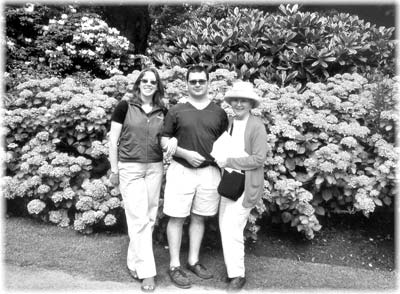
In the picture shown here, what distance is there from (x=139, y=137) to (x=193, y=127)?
46cm

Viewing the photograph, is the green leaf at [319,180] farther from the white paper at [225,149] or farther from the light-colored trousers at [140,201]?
the light-colored trousers at [140,201]

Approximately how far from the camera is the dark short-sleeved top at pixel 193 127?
3338mm

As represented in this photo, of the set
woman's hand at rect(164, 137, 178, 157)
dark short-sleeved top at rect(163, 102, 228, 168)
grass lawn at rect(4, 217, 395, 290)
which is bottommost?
grass lawn at rect(4, 217, 395, 290)

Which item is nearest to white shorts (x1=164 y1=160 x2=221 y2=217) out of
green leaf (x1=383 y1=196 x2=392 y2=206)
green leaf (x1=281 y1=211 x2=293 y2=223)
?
green leaf (x1=281 y1=211 x2=293 y2=223)

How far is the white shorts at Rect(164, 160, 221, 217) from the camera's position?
3457mm

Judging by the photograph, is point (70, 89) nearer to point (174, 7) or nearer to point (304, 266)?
point (304, 266)

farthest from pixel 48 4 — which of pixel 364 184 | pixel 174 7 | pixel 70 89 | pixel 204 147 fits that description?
pixel 364 184

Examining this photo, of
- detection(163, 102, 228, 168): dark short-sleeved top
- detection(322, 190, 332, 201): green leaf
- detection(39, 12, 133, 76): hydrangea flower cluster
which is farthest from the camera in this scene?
detection(39, 12, 133, 76): hydrangea flower cluster

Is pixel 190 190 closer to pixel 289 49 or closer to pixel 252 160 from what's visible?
pixel 252 160

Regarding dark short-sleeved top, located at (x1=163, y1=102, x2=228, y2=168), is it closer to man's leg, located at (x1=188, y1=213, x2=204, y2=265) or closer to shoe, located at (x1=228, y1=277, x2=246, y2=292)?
man's leg, located at (x1=188, y1=213, x2=204, y2=265)

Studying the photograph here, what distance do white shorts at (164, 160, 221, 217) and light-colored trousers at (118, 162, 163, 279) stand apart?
0.14 metres

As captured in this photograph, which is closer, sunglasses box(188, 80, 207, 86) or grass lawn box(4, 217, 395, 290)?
sunglasses box(188, 80, 207, 86)

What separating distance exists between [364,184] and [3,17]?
641 centimetres

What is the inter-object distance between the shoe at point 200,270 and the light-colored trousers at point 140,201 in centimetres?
40
